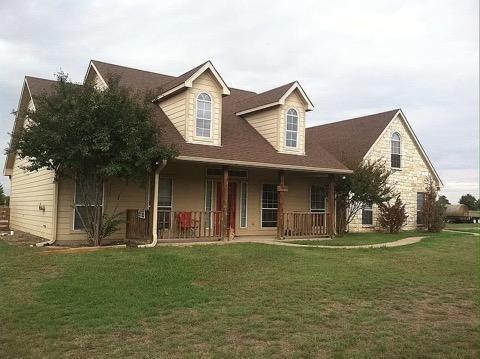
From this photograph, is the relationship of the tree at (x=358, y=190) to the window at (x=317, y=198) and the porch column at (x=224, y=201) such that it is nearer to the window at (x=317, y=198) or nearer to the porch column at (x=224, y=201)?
the window at (x=317, y=198)

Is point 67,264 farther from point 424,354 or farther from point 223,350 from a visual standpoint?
→ point 424,354

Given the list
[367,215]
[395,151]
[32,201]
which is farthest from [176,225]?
[395,151]

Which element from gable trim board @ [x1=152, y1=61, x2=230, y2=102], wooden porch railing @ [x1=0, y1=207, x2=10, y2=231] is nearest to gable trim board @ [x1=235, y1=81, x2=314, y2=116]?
gable trim board @ [x1=152, y1=61, x2=230, y2=102]

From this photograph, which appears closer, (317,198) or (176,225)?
(176,225)

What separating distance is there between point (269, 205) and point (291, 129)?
3.22 metres

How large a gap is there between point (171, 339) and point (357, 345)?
7.61ft

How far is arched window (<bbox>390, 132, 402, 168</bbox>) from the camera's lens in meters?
25.2

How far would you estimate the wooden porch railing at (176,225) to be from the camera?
15.0 m

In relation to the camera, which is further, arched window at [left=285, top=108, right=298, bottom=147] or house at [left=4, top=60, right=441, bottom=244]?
arched window at [left=285, top=108, right=298, bottom=147]

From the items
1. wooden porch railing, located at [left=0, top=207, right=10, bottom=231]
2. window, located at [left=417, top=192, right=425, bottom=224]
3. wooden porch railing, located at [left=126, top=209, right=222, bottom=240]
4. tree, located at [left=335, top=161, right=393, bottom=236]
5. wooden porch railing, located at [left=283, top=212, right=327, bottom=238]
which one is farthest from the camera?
window, located at [left=417, top=192, right=425, bottom=224]

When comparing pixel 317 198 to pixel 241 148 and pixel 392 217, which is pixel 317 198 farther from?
pixel 241 148

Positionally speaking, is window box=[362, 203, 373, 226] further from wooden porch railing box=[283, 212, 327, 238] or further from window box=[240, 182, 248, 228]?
window box=[240, 182, 248, 228]

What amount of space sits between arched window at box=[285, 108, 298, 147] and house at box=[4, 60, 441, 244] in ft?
0.14

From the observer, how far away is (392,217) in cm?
2264
